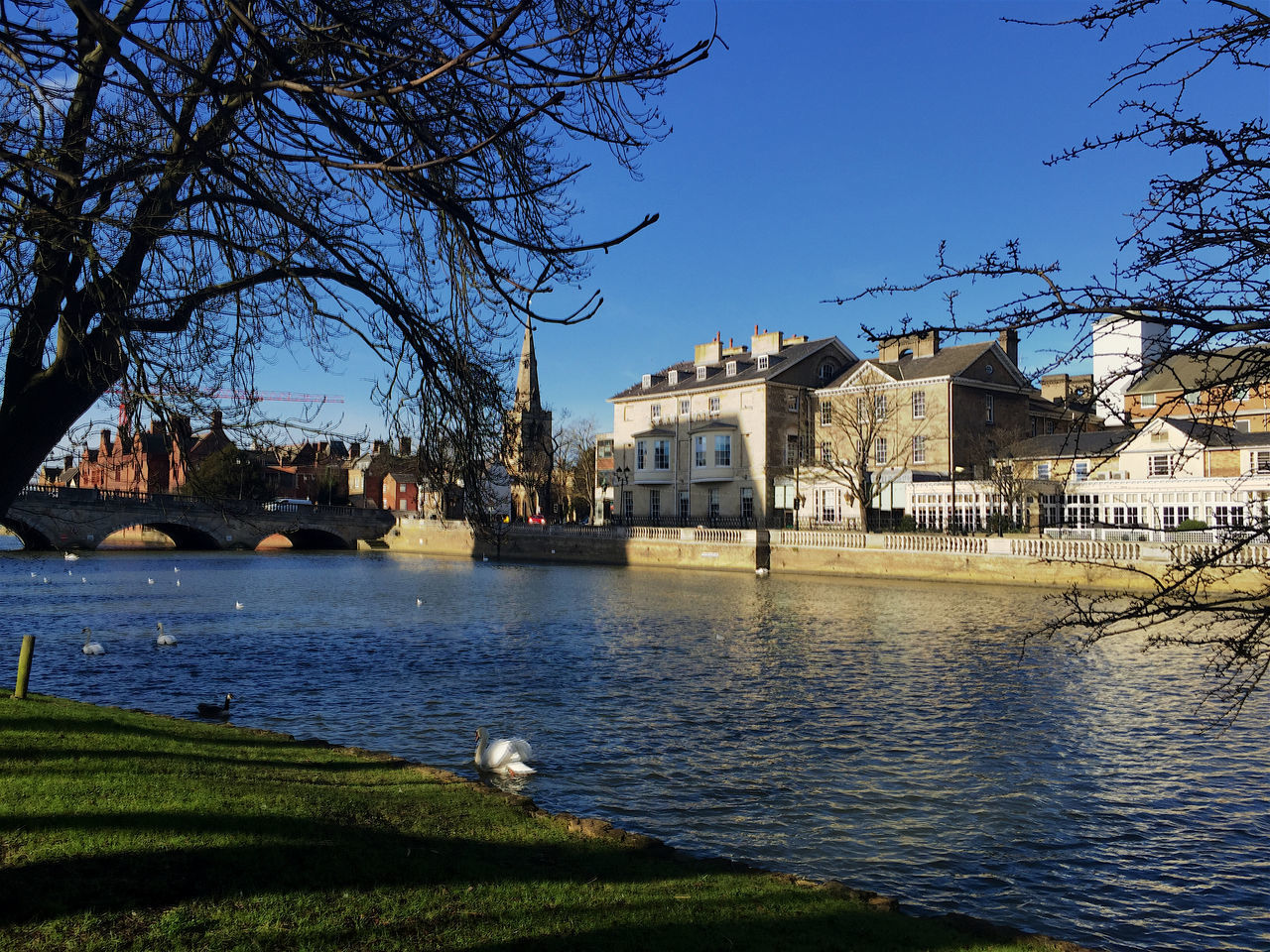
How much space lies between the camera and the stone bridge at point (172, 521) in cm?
5572

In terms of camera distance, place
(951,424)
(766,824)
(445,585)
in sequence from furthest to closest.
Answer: (951,424) → (445,585) → (766,824)

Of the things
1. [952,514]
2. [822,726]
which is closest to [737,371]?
[952,514]

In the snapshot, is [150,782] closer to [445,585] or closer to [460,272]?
[460,272]

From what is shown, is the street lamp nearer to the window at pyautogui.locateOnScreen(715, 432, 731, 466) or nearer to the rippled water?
the window at pyautogui.locateOnScreen(715, 432, 731, 466)

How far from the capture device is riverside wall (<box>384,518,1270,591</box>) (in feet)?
114

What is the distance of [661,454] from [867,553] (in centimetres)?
2795

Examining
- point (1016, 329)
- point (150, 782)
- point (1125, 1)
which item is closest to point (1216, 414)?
point (1016, 329)

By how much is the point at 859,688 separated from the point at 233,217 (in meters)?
13.3

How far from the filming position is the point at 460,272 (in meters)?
7.01

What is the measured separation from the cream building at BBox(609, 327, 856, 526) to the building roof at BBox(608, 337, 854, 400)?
9 cm

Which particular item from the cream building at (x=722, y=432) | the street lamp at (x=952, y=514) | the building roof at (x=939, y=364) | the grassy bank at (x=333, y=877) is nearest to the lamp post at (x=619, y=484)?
the cream building at (x=722, y=432)

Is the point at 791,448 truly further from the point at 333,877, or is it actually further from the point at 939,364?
the point at 333,877

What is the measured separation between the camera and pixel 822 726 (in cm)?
1407

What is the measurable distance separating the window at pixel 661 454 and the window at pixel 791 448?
9.60 meters
